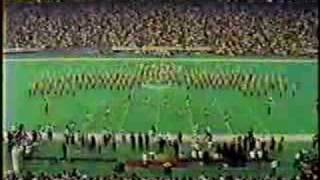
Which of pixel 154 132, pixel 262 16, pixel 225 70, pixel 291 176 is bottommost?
pixel 291 176

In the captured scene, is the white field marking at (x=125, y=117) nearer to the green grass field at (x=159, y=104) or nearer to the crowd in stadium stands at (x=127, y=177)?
the green grass field at (x=159, y=104)

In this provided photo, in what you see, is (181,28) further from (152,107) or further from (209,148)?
(209,148)

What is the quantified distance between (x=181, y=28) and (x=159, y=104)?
221 mm

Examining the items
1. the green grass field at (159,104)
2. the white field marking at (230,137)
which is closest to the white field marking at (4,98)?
the green grass field at (159,104)

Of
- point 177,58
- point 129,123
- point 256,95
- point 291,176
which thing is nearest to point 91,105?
point 129,123

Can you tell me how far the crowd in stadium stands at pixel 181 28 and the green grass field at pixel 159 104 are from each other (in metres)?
0.05

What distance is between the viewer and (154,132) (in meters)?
2.01

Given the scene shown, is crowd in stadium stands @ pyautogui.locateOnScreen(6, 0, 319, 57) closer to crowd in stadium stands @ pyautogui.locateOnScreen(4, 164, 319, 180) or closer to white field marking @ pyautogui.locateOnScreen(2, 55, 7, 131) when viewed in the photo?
white field marking @ pyautogui.locateOnScreen(2, 55, 7, 131)

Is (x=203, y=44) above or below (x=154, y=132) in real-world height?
above

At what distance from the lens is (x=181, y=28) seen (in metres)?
2.02

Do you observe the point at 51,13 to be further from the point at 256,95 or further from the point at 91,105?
the point at 256,95

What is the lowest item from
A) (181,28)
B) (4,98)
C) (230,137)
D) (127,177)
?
(127,177)

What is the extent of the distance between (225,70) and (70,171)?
516mm


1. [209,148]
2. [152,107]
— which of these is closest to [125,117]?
[152,107]
